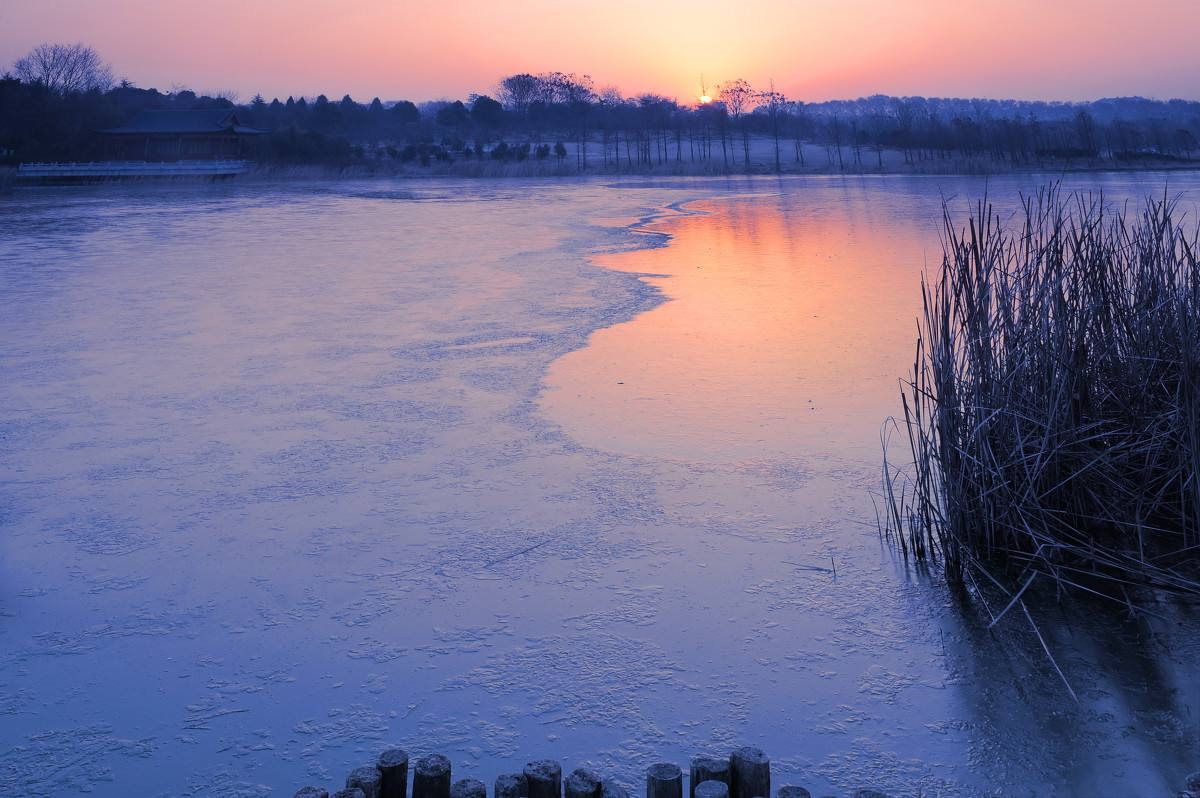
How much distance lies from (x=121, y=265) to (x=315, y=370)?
27.5 ft

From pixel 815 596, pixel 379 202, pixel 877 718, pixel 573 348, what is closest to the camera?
pixel 877 718

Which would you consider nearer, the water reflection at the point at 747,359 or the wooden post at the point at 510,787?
the wooden post at the point at 510,787

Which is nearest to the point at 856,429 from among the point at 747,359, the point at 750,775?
the point at 747,359

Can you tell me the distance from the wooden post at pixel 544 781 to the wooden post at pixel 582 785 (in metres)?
0.03

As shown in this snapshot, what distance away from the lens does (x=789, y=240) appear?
16.8 metres

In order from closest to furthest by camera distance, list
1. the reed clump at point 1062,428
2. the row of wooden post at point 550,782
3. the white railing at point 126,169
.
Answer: the row of wooden post at point 550,782 < the reed clump at point 1062,428 < the white railing at point 126,169

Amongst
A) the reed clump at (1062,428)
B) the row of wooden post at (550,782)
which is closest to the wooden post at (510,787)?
the row of wooden post at (550,782)

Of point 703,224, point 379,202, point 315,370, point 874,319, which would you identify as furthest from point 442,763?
point 379,202

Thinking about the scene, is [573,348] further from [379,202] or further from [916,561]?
[379,202]

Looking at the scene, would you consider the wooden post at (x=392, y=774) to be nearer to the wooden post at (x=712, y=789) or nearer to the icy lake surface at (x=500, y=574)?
the icy lake surface at (x=500, y=574)

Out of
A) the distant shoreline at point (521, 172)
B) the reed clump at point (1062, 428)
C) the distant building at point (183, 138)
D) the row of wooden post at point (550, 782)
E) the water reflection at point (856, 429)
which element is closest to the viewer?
the row of wooden post at point (550, 782)

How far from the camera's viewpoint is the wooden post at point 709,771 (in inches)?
92.7

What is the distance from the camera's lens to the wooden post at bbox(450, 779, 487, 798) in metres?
2.34

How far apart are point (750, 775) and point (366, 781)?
90 cm
